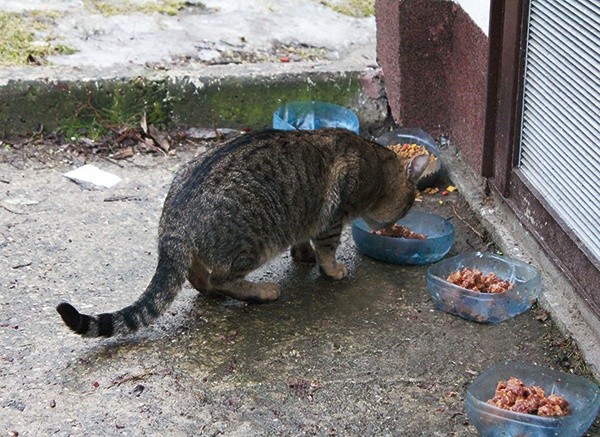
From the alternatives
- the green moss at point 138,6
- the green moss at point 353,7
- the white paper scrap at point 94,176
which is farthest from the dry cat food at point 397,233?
the green moss at point 138,6

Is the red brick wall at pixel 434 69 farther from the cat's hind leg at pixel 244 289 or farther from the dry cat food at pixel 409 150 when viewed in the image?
the cat's hind leg at pixel 244 289

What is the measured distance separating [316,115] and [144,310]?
2.33 m

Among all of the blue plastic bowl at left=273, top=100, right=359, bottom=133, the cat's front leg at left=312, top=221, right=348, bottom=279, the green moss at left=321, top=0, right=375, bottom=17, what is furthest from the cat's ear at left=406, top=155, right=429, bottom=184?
the green moss at left=321, top=0, right=375, bottom=17

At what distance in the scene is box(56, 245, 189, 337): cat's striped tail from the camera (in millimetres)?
3906

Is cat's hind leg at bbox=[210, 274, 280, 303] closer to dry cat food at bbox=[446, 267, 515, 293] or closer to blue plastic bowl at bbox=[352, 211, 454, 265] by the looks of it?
blue plastic bowl at bbox=[352, 211, 454, 265]

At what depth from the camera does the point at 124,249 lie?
16.1ft

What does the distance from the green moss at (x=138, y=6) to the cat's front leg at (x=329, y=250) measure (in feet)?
9.76

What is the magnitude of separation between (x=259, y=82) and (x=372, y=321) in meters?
2.21

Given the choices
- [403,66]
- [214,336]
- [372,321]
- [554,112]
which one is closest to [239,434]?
[214,336]

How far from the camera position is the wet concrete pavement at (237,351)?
371cm

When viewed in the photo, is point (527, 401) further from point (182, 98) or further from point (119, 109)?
point (119, 109)

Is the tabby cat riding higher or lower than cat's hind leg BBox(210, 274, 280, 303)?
higher

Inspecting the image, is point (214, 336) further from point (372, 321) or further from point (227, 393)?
point (372, 321)

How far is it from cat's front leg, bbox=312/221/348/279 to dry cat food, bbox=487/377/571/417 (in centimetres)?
122
